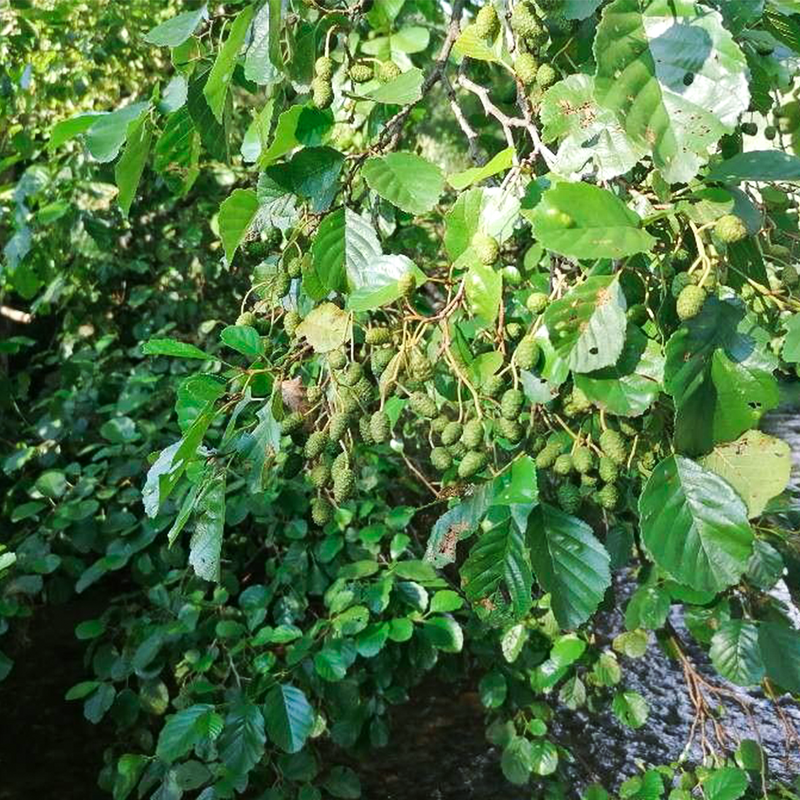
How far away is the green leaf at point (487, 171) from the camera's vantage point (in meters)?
0.82

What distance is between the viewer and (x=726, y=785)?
1319 millimetres

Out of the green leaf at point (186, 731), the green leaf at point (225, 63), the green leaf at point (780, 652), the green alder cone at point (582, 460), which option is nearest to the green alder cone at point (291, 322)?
the green leaf at point (225, 63)

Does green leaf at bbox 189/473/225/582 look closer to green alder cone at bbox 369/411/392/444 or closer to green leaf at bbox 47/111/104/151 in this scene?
green alder cone at bbox 369/411/392/444

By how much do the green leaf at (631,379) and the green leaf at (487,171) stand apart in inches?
7.9

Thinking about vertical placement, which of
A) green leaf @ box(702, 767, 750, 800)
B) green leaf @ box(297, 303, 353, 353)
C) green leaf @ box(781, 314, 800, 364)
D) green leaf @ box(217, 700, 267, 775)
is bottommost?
green leaf @ box(217, 700, 267, 775)

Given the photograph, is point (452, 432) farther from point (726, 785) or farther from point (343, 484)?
point (726, 785)

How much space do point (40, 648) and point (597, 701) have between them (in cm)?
223

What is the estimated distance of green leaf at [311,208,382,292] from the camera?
909 millimetres

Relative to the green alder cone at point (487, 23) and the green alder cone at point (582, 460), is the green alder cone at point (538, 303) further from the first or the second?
the green alder cone at point (487, 23)

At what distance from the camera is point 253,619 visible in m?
2.06

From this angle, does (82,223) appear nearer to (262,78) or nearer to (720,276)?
(262,78)

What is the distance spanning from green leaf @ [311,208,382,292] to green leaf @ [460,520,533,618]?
0.95 ft

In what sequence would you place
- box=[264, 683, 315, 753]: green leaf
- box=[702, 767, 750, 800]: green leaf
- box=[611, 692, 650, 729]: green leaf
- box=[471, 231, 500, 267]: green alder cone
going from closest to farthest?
box=[471, 231, 500, 267]: green alder cone < box=[702, 767, 750, 800]: green leaf < box=[264, 683, 315, 753]: green leaf < box=[611, 692, 650, 729]: green leaf

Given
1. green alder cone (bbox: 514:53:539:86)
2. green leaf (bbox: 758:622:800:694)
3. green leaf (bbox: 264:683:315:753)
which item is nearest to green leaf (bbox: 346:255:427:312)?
green alder cone (bbox: 514:53:539:86)
